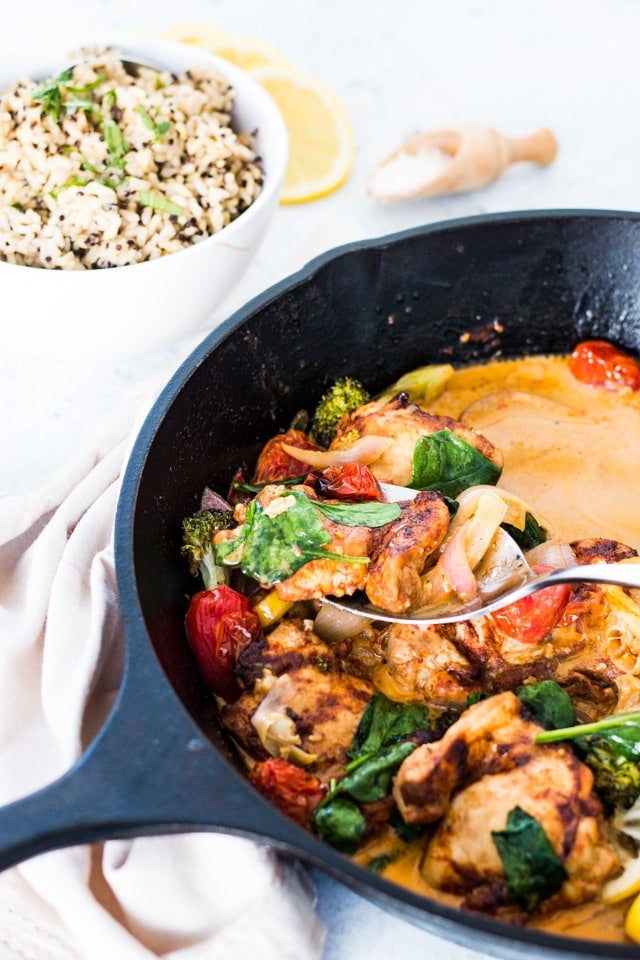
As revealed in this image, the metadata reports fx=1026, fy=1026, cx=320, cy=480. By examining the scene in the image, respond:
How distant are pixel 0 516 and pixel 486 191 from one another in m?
2.81

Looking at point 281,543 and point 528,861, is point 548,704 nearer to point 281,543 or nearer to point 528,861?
point 528,861

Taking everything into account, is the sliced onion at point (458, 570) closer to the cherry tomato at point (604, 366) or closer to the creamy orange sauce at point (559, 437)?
the creamy orange sauce at point (559, 437)

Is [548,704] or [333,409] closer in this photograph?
[548,704]

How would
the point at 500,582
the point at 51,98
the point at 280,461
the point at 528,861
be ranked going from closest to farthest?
the point at 528,861
the point at 500,582
the point at 280,461
the point at 51,98

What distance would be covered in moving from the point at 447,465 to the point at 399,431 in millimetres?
193

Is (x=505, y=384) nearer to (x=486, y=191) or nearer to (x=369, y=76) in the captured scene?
(x=486, y=191)

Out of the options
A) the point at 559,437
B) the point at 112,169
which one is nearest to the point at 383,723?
the point at 559,437

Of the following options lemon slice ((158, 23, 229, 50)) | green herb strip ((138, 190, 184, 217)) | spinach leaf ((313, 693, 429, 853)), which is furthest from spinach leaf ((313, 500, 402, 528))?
lemon slice ((158, 23, 229, 50))

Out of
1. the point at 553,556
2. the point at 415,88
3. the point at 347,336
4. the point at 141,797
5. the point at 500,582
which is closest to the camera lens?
the point at 141,797

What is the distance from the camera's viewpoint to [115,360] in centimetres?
402

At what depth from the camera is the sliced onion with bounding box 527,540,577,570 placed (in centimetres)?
298

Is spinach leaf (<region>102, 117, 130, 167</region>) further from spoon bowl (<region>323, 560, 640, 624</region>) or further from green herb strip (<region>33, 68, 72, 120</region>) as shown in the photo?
spoon bowl (<region>323, 560, 640, 624</region>)

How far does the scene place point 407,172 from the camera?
181 inches

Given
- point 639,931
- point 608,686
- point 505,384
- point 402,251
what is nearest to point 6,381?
point 402,251
